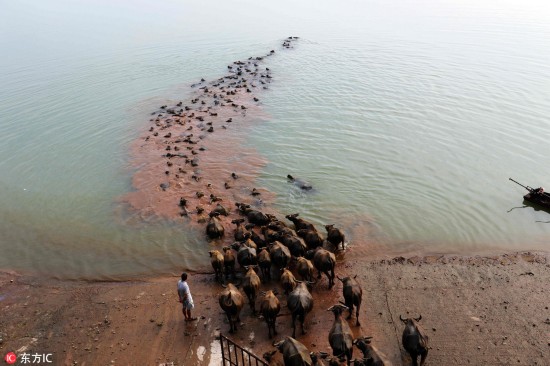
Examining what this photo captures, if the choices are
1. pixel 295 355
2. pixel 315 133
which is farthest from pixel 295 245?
pixel 315 133

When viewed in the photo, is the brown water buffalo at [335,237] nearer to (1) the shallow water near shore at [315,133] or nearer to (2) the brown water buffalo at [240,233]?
(1) the shallow water near shore at [315,133]

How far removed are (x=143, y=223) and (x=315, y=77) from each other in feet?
72.7

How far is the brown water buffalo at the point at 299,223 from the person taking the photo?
1522 centimetres

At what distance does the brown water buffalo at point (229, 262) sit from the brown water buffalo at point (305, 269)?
6.80ft

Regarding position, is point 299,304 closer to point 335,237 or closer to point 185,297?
point 185,297

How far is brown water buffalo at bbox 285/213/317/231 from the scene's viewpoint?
49.9 feet

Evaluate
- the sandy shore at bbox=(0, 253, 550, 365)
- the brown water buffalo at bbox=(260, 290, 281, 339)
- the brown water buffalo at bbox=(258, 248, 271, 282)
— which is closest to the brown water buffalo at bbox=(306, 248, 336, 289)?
the sandy shore at bbox=(0, 253, 550, 365)

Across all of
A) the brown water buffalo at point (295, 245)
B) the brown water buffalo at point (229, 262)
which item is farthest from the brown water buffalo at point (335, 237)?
the brown water buffalo at point (229, 262)

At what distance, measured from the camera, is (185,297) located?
444 inches

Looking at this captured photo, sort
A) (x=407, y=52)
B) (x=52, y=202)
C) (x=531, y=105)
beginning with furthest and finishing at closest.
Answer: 1. (x=407, y=52)
2. (x=531, y=105)
3. (x=52, y=202)

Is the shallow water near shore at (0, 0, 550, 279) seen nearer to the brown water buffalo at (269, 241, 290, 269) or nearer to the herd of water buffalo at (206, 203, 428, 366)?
the herd of water buffalo at (206, 203, 428, 366)

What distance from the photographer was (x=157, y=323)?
465 inches

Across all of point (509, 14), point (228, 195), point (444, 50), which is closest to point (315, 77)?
point (444, 50)

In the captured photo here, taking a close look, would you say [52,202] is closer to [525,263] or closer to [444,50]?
[525,263]
